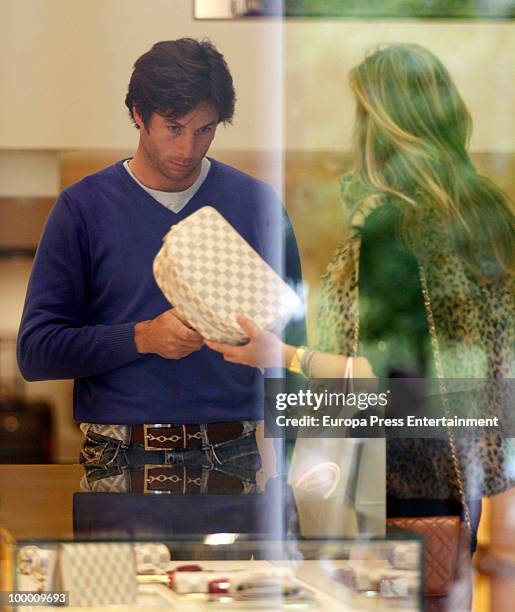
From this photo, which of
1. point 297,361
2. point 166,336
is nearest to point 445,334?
point 297,361

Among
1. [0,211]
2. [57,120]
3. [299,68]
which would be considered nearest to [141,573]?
[0,211]

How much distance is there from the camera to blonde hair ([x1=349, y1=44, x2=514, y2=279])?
2.14 metres

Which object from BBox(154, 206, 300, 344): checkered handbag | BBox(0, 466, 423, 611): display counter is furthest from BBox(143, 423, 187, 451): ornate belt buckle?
BBox(154, 206, 300, 344): checkered handbag

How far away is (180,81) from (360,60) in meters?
0.40

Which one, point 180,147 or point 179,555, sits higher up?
point 180,147

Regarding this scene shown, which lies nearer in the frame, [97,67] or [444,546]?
[97,67]

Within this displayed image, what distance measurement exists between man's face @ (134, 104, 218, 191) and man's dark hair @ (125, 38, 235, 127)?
18 mm

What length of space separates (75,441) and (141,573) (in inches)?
12.6

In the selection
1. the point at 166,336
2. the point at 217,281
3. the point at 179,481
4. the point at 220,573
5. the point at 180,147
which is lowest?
the point at 220,573

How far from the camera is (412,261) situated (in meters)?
2.17

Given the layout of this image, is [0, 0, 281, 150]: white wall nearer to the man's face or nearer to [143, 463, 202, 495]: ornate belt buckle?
the man's face

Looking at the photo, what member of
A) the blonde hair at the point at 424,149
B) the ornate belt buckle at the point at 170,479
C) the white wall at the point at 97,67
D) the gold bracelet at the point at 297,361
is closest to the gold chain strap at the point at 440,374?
the blonde hair at the point at 424,149

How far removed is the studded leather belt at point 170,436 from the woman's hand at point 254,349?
0.16 meters

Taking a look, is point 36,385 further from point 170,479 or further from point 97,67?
point 97,67
